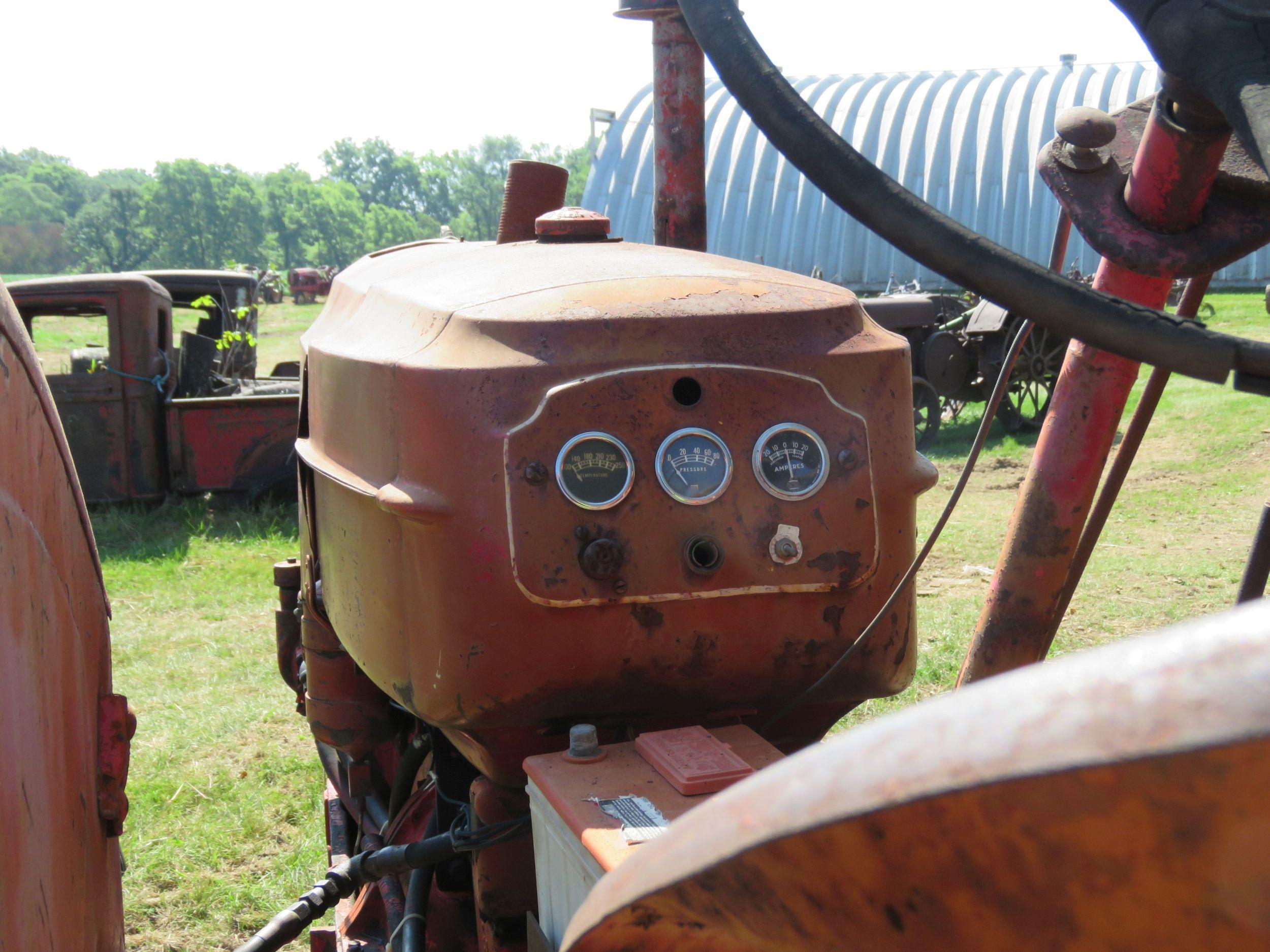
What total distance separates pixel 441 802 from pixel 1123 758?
172 cm

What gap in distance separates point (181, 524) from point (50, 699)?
6933mm

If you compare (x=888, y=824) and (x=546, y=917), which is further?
(x=546, y=917)

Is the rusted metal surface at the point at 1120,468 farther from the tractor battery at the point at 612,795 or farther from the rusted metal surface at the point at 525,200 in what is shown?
the rusted metal surface at the point at 525,200

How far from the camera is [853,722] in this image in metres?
4.02

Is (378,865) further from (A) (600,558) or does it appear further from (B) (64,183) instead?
(B) (64,183)

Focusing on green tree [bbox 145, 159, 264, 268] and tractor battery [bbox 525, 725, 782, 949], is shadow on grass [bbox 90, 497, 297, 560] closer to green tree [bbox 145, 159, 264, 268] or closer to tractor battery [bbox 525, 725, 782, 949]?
tractor battery [bbox 525, 725, 782, 949]

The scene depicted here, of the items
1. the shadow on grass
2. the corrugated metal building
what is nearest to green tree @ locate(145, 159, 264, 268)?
the corrugated metal building

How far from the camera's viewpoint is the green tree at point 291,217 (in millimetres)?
65438

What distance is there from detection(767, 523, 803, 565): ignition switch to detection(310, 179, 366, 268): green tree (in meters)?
63.6

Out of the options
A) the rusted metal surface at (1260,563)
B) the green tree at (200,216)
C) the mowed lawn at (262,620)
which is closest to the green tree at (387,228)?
the green tree at (200,216)

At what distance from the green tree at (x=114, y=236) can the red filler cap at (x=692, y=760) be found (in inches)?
2545

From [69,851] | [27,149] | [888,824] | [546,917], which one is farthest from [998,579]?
[27,149]

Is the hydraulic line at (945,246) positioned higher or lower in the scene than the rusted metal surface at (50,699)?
higher

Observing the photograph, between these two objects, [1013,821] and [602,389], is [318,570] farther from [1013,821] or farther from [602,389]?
[1013,821]
